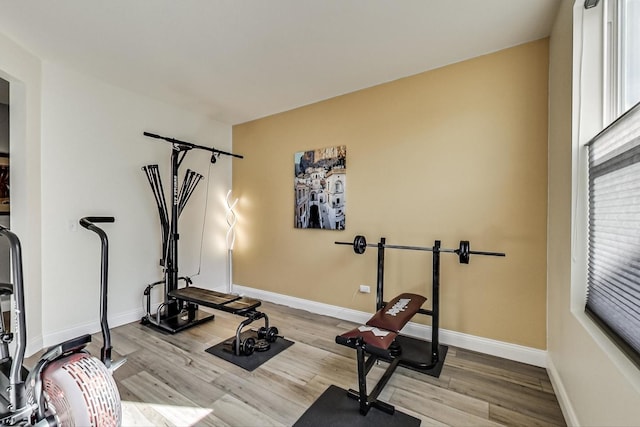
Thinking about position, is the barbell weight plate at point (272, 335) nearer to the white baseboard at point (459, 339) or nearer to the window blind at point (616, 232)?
the white baseboard at point (459, 339)

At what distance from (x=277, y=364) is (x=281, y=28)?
2.79 m

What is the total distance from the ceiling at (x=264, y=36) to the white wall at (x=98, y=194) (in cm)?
34

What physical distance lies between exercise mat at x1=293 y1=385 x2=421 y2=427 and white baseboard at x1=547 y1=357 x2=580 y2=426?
0.89m

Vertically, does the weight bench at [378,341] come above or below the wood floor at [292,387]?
above

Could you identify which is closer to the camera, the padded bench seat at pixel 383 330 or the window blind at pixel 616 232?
the window blind at pixel 616 232

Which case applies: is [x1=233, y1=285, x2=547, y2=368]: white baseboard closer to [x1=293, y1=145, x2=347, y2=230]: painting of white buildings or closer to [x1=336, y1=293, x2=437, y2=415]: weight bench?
[x1=336, y1=293, x2=437, y2=415]: weight bench

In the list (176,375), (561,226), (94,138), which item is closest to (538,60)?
(561,226)

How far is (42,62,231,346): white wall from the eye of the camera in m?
2.74

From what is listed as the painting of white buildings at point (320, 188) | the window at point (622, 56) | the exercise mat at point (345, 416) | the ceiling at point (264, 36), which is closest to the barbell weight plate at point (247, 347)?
the exercise mat at point (345, 416)

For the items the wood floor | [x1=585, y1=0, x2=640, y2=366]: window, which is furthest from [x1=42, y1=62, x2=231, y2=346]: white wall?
[x1=585, y1=0, x2=640, y2=366]: window

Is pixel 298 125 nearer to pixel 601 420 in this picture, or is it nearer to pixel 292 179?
pixel 292 179

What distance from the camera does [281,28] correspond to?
2207mm

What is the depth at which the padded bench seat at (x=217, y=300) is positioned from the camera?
2793mm

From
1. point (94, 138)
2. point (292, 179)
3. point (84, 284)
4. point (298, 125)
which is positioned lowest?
point (84, 284)
